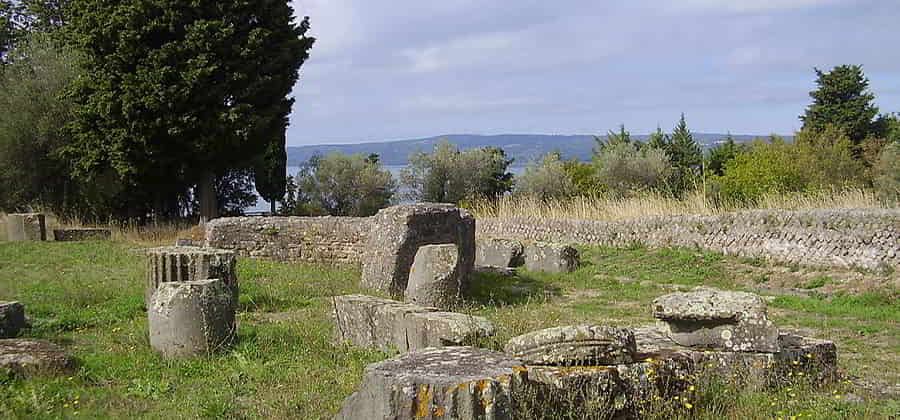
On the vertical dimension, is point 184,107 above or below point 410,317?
above

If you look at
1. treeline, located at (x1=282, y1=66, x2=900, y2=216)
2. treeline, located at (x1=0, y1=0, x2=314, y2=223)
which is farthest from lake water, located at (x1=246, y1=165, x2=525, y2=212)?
treeline, located at (x1=0, y1=0, x2=314, y2=223)

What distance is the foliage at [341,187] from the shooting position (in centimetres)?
3562

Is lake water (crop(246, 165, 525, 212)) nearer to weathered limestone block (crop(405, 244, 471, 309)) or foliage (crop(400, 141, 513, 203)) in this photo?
foliage (crop(400, 141, 513, 203))

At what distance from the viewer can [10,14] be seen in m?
32.0

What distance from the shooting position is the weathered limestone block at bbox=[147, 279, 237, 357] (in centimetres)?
812

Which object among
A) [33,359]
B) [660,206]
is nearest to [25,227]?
[33,359]

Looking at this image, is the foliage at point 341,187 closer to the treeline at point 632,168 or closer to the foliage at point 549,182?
the treeline at point 632,168

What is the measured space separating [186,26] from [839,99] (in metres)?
32.4

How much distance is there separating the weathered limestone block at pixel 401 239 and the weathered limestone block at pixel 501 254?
3810 mm

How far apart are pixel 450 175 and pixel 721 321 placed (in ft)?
105

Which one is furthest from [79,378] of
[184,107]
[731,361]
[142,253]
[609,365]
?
[184,107]

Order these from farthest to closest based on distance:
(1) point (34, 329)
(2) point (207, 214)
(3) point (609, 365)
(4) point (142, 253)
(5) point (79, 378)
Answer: (2) point (207, 214) → (4) point (142, 253) → (1) point (34, 329) → (5) point (79, 378) → (3) point (609, 365)

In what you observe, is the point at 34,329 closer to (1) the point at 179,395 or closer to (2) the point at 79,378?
(2) the point at 79,378

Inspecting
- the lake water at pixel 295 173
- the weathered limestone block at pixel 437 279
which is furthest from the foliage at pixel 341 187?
the weathered limestone block at pixel 437 279
